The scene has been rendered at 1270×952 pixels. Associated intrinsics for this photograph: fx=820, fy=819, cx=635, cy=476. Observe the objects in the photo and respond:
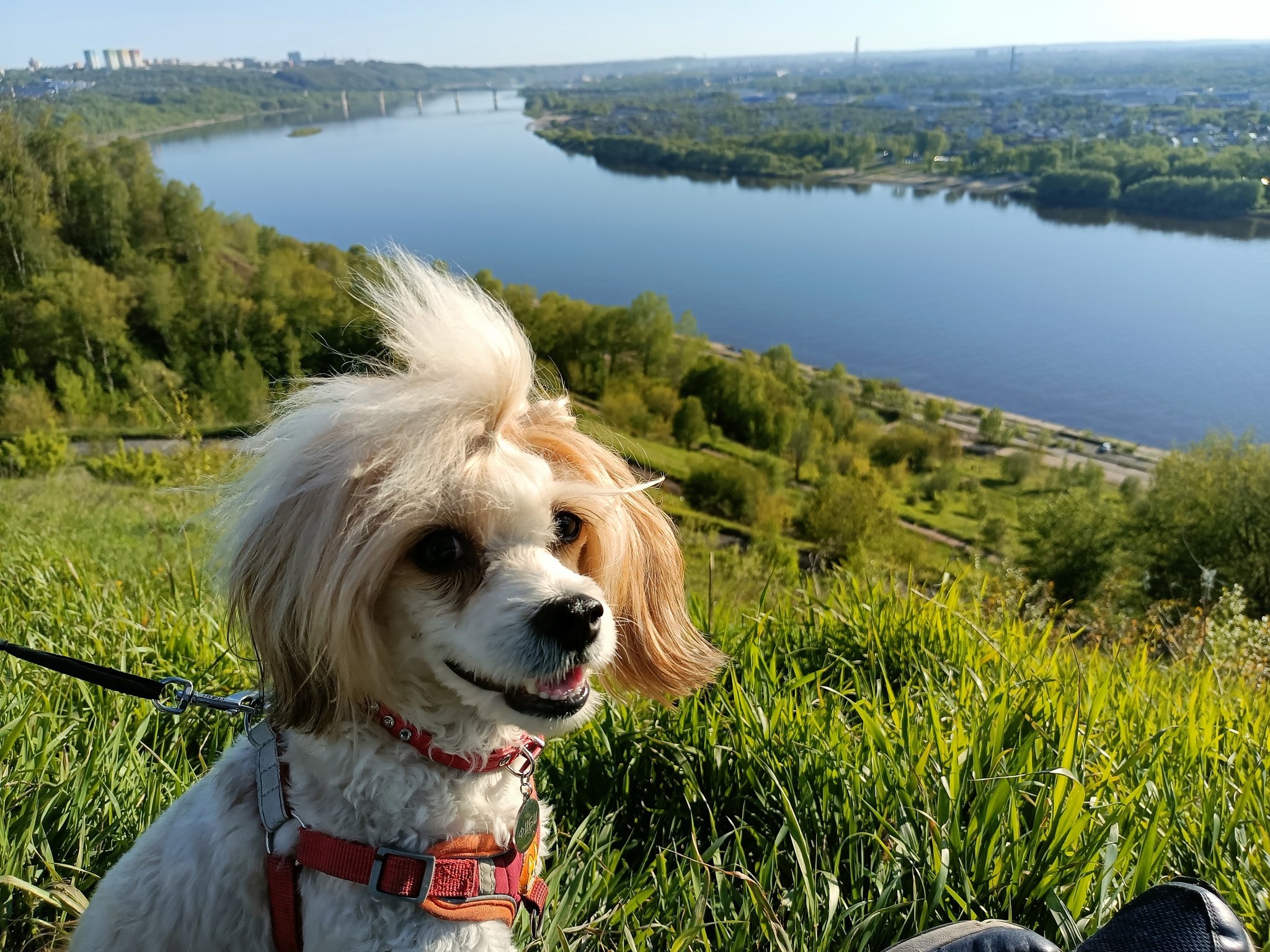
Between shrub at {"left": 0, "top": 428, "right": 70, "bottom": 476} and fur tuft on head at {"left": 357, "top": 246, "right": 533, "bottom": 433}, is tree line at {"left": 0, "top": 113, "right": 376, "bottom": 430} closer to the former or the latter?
shrub at {"left": 0, "top": 428, "right": 70, "bottom": 476}

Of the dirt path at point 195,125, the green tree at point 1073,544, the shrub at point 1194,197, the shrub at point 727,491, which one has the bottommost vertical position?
the shrub at point 727,491

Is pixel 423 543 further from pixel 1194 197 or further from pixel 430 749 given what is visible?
pixel 1194 197

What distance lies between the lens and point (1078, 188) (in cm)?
9456

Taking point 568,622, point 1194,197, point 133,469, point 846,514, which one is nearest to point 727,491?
point 846,514

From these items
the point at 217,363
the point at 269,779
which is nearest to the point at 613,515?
the point at 269,779

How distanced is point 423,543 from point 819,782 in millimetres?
1435

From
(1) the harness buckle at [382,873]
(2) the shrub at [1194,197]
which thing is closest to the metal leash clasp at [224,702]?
(1) the harness buckle at [382,873]

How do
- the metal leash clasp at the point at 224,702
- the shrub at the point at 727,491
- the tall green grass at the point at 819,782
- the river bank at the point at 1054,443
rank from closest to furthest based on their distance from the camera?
the metal leash clasp at the point at 224,702 < the tall green grass at the point at 819,782 < the shrub at the point at 727,491 < the river bank at the point at 1054,443

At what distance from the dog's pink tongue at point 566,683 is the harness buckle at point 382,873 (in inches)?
14.0

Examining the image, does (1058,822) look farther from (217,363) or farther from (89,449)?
(217,363)

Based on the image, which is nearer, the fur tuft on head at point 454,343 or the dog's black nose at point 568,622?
the dog's black nose at point 568,622

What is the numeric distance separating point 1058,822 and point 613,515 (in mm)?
1326

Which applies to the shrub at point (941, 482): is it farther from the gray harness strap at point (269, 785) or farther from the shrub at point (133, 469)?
the gray harness strap at point (269, 785)

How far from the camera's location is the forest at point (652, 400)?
24094 millimetres
